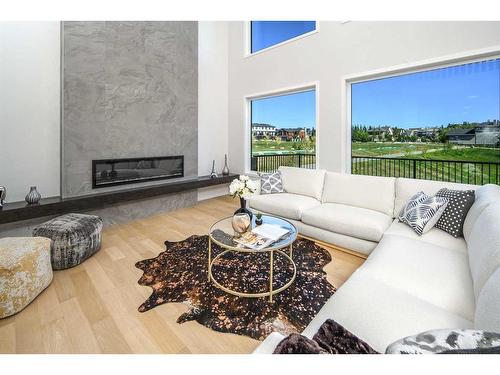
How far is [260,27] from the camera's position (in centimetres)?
480

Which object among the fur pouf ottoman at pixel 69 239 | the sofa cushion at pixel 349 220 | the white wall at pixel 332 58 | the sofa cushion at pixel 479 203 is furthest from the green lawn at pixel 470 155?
the fur pouf ottoman at pixel 69 239

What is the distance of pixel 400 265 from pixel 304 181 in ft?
6.40

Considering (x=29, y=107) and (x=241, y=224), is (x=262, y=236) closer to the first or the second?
(x=241, y=224)

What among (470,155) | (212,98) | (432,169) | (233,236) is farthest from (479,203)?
(212,98)

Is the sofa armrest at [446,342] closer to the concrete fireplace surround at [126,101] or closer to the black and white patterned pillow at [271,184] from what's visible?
the black and white patterned pillow at [271,184]

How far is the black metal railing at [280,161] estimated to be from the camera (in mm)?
4328

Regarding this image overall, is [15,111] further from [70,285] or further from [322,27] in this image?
[322,27]

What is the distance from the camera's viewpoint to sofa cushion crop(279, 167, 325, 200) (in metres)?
3.31

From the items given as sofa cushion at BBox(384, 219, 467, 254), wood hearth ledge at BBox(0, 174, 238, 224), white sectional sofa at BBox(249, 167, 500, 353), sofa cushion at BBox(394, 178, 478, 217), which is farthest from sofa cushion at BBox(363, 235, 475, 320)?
wood hearth ledge at BBox(0, 174, 238, 224)

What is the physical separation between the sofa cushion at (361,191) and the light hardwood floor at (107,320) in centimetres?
72

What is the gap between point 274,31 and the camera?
4504 mm

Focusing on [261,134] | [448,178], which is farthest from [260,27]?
[448,178]

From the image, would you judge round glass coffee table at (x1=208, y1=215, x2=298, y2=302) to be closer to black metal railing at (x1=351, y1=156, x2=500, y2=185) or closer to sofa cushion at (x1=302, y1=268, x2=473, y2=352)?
sofa cushion at (x1=302, y1=268, x2=473, y2=352)

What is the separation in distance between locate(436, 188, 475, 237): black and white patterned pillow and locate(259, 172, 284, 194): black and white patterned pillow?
6.29 feet
